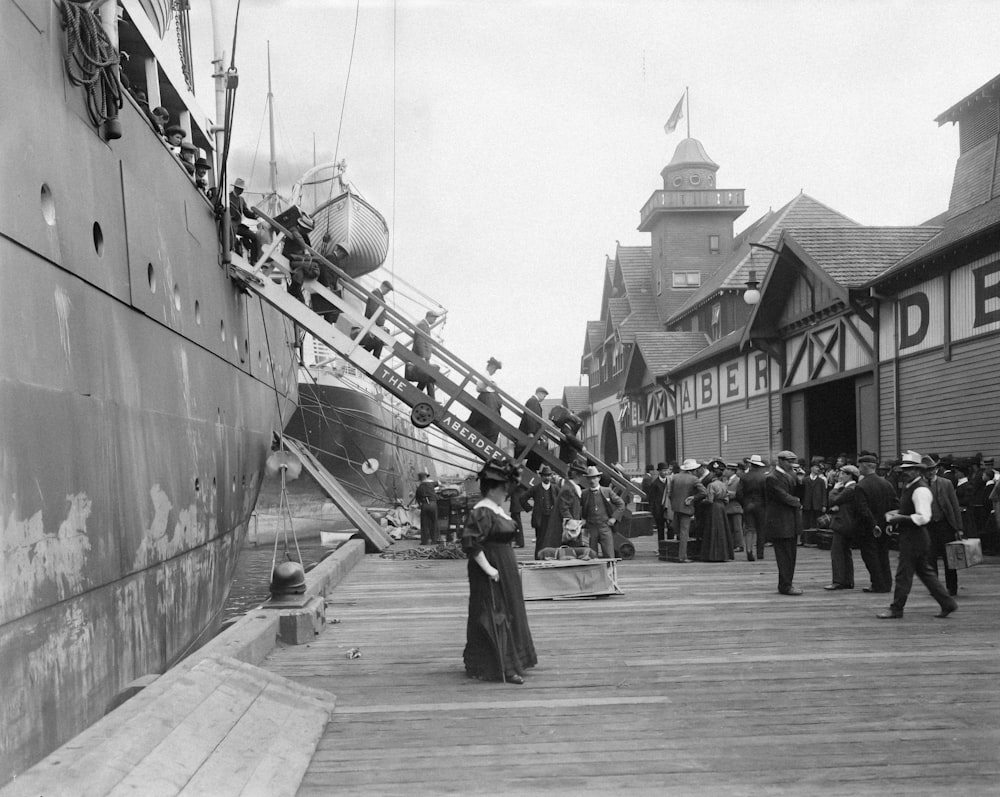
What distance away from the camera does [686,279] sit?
143 ft

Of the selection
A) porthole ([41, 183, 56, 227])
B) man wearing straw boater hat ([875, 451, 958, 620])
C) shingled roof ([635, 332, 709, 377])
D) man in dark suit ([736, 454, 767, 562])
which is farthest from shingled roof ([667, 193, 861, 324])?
porthole ([41, 183, 56, 227])

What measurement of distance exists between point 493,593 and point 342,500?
1052 cm

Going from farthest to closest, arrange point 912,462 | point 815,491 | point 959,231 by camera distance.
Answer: point 815,491 < point 959,231 < point 912,462

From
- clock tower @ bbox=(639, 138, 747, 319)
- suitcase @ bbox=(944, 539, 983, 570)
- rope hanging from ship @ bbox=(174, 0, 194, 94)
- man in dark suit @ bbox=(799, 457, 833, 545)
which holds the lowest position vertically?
suitcase @ bbox=(944, 539, 983, 570)

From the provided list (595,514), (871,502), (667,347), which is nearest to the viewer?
(871,502)

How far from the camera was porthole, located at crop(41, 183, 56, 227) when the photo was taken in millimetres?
6180

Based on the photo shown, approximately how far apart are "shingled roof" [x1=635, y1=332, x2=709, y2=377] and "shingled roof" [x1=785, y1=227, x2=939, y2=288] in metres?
11.7

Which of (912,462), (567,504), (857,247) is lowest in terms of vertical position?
(567,504)

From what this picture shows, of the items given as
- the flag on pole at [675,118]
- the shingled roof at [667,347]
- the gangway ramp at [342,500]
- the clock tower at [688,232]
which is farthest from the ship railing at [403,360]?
the flag on pole at [675,118]

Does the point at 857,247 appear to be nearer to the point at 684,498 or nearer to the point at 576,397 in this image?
the point at 684,498

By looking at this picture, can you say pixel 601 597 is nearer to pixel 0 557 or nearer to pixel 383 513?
pixel 0 557

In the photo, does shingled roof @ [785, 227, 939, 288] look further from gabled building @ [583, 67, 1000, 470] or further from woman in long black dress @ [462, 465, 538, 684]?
woman in long black dress @ [462, 465, 538, 684]

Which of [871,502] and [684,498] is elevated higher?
[871,502]

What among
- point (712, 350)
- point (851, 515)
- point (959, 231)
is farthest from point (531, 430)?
point (712, 350)
